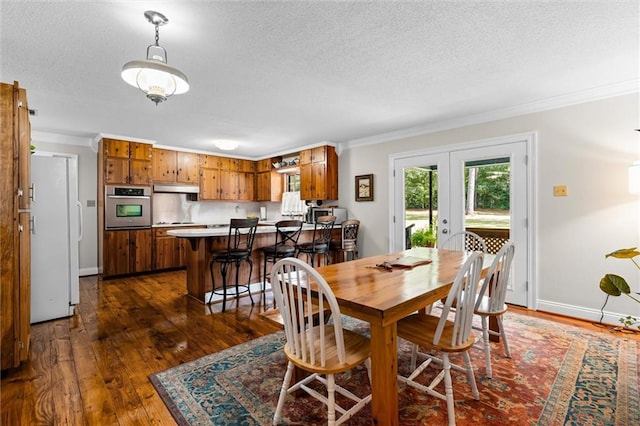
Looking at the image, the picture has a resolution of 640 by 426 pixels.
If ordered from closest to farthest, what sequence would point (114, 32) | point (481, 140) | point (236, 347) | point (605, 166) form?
point (114, 32) < point (236, 347) < point (605, 166) < point (481, 140)

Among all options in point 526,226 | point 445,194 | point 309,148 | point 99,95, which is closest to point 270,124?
point 309,148

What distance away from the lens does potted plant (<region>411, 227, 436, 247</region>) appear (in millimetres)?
4363

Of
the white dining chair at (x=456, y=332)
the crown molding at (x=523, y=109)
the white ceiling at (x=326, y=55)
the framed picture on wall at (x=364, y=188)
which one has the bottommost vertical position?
the white dining chair at (x=456, y=332)

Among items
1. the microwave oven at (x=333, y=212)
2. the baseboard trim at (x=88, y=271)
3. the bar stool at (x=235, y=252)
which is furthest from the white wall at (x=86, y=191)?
the microwave oven at (x=333, y=212)

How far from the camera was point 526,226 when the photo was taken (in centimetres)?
346

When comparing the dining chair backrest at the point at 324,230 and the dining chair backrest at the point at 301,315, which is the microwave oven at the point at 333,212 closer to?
the dining chair backrest at the point at 324,230

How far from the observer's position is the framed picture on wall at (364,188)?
5.03 m

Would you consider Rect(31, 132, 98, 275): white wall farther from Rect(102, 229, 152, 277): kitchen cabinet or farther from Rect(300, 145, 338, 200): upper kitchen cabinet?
Rect(300, 145, 338, 200): upper kitchen cabinet

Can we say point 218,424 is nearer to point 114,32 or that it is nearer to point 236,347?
point 236,347

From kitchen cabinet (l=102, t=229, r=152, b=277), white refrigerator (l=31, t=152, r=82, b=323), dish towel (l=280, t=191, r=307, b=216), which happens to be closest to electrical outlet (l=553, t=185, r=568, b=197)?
dish towel (l=280, t=191, r=307, b=216)

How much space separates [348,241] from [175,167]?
12.0ft

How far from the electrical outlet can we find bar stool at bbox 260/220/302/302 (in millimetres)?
2910

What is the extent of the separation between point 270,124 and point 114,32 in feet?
7.69

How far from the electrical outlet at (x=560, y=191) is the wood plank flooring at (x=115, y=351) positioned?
1.32 meters
